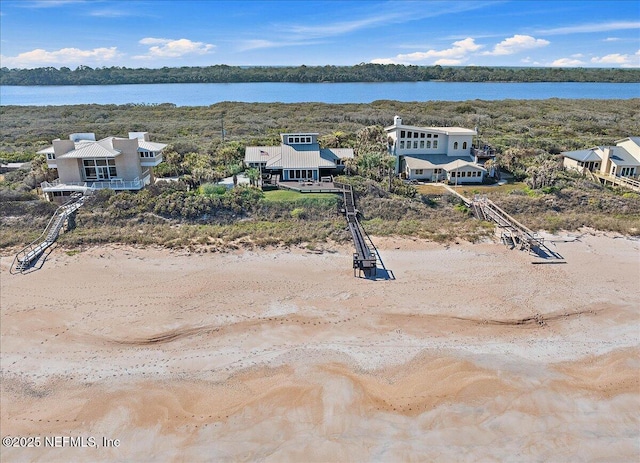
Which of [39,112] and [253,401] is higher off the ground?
[39,112]

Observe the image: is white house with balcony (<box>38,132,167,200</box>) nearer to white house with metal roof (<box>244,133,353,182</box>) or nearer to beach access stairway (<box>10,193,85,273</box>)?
beach access stairway (<box>10,193,85,273</box>)

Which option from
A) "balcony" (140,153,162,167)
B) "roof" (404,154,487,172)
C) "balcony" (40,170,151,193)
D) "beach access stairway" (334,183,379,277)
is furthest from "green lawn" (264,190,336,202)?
"balcony" (40,170,151,193)

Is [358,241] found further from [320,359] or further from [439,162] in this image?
[439,162]

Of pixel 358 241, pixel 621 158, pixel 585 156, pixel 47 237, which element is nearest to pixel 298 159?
pixel 358 241

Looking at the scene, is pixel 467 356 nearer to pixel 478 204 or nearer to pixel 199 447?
pixel 199 447

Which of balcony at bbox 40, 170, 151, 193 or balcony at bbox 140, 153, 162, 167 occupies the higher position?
balcony at bbox 140, 153, 162, 167

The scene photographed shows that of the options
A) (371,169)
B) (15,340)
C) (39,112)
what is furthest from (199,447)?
(39,112)
